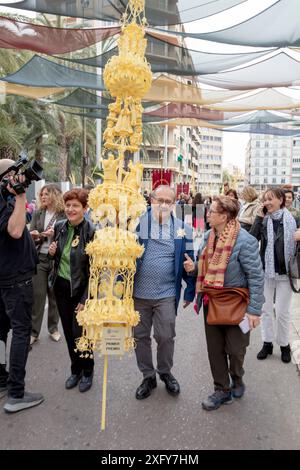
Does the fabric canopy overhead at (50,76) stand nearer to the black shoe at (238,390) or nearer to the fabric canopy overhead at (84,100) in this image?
the fabric canopy overhead at (84,100)

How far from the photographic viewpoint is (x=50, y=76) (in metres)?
6.30

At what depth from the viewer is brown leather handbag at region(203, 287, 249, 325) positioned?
2729mm

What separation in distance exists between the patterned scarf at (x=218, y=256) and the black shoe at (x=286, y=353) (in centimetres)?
146

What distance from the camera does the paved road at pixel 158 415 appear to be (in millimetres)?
2402

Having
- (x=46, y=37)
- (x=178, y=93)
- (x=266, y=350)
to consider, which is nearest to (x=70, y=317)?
(x=266, y=350)

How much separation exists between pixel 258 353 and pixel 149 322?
1.48 metres

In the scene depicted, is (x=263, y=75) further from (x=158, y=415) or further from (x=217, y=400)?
(x=158, y=415)

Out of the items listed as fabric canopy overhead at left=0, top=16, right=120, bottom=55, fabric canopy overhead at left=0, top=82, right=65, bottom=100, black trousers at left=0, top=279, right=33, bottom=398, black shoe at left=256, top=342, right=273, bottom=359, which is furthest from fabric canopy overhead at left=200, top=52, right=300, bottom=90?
black trousers at left=0, top=279, right=33, bottom=398

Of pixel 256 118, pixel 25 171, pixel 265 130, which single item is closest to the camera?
pixel 25 171

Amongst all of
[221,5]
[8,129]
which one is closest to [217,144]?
[8,129]

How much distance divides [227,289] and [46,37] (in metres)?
4.55

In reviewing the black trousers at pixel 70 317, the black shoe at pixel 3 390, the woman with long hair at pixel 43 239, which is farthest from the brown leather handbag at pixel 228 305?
the woman with long hair at pixel 43 239

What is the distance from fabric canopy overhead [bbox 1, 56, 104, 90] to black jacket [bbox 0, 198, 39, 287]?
4423mm

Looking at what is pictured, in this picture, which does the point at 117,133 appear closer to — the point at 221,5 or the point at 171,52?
the point at 221,5
